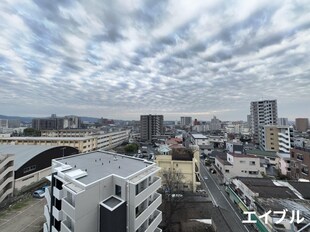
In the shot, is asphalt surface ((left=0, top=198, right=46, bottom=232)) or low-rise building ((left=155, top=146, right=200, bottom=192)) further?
low-rise building ((left=155, top=146, right=200, bottom=192))

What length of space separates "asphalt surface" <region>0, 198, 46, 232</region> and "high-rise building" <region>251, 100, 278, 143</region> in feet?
235

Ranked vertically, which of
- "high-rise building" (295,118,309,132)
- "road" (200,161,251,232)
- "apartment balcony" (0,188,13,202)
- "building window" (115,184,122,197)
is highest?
"high-rise building" (295,118,309,132)

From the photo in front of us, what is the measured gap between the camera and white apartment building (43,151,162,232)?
9883mm

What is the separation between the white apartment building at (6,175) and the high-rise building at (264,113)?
7313 centimetres

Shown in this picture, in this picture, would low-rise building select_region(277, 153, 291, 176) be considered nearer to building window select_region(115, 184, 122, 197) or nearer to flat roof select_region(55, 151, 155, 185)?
flat roof select_region(55, 151, 155, 185)

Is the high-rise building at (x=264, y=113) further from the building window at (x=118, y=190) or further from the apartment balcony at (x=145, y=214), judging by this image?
the building window at (x=118, y=190)

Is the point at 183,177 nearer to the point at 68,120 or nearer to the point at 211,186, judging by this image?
the point at 211,186

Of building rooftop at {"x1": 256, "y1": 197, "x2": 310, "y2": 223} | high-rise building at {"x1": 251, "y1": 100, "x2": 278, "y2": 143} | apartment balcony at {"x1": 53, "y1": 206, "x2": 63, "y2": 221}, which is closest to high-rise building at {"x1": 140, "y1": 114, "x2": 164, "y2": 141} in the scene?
high-rise building at {"x1": 251, "y1": 100, "x2": 278, "y2": 143}

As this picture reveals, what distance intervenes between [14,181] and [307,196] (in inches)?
1314

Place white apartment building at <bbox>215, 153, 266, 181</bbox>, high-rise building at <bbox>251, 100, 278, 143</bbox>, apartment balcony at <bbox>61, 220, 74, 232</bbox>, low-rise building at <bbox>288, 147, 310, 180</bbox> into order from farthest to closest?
high-rise building at <bbox>251, 100, 278, 143</bbox>, white apartment building at <bbox>215, 153, 266, 181</bbox>, low-rise building at <bbox>288, 147, 310, 180</bbox>, apartment balcony at <bbox>61, 220, 74, 232</bbox>

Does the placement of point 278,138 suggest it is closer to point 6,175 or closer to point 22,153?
point 22,153

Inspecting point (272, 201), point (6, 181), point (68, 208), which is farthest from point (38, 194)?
point (272, 201)

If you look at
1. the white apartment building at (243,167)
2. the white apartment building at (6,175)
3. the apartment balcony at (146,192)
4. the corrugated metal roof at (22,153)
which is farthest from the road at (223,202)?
the corrugated metal roof at (22,153)

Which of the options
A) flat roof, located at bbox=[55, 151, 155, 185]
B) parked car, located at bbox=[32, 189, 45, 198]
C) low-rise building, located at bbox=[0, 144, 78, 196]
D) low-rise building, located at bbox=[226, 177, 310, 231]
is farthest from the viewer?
parked car, located at bbox=[32, 189, 45, 198]
